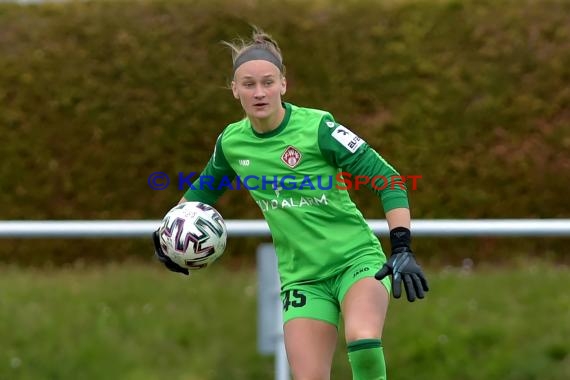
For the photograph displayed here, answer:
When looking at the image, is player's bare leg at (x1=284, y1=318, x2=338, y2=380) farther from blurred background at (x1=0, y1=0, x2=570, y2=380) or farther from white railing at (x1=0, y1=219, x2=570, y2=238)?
blurred background at (x1=0, y1=0, x2=570, y2=380)

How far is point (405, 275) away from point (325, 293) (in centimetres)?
53

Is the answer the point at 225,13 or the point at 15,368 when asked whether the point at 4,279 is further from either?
the point at 225,13

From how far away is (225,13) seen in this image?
920 cm

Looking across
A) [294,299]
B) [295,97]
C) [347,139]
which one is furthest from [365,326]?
[295,97]

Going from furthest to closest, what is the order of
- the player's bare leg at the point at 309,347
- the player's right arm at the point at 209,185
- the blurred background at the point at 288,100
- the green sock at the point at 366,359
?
the blurred background at the point at 288,100 → the player's right arm at the point at 209,185 → the player's bare leg at the point at 309,347 → the green sock at the point at 366,359

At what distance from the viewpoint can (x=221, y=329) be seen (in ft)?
26.2

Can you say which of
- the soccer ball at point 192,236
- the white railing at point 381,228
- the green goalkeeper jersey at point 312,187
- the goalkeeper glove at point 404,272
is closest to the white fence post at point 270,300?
the white railing at point 381,228

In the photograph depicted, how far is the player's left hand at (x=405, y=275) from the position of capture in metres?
4.95

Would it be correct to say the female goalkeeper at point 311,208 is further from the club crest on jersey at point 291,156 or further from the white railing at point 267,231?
the white railing at point 267,231

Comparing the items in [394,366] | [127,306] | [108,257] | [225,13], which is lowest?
[394,366]

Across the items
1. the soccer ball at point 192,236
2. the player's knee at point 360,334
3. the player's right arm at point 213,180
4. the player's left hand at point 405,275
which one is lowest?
the player's knee at point 360,334

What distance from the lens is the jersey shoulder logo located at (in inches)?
207

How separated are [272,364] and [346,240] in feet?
8.12

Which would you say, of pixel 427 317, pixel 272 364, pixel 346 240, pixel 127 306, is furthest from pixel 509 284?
pixel 346 240
